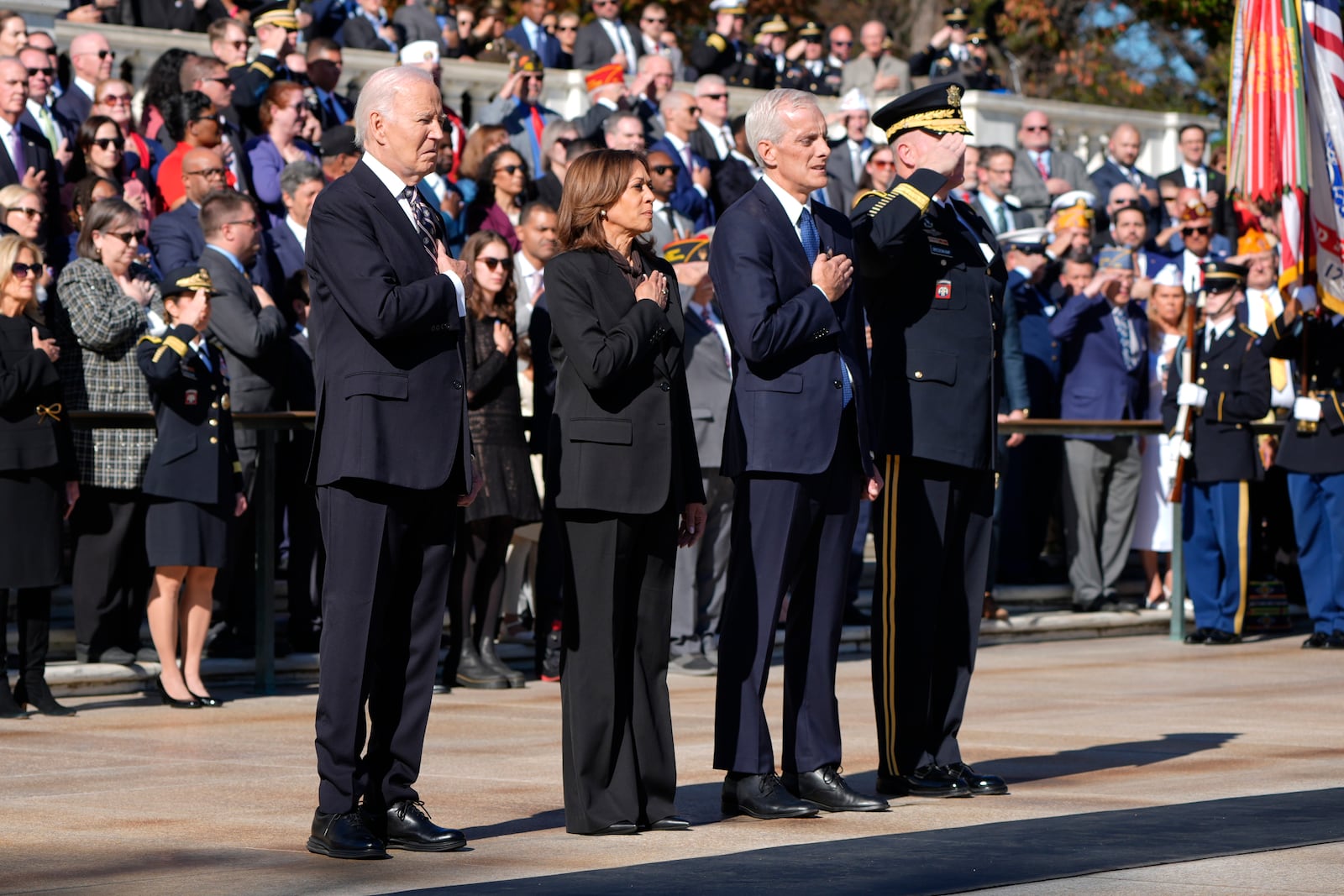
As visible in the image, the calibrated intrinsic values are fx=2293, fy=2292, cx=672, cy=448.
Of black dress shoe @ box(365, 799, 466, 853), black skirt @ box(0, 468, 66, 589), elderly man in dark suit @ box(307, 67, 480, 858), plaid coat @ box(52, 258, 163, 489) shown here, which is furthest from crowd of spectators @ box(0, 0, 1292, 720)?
black dress shoe @ box(365, 799, 466, 853)

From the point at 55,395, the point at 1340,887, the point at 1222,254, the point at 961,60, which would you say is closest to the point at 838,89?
the point at 961,60

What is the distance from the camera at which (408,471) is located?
6328 millimetres

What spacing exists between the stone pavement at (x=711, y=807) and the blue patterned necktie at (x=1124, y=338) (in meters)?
3.86

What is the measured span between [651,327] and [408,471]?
0.87m

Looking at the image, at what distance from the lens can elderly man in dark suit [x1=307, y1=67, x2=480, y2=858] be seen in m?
6.28

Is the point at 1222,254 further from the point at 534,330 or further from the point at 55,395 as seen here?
the point at 55,395

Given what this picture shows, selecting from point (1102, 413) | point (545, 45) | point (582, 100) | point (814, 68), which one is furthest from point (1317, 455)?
point (814, 68)

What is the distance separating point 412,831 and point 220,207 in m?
5.25

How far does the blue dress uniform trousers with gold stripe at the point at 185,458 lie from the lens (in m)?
9.95

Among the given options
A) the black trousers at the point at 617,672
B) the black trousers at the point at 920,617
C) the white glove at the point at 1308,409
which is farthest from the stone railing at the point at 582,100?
the black trousers at the point at 617,672

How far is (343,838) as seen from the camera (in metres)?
6.23

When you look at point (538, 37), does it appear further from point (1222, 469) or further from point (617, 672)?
point (617, 672)

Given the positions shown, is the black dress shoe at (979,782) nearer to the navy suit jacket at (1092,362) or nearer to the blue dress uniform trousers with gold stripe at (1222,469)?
the blue dress uniform trousers with gold stripe at (1222,469)

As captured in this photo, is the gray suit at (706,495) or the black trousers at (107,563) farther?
the gray suit at (706,495)
